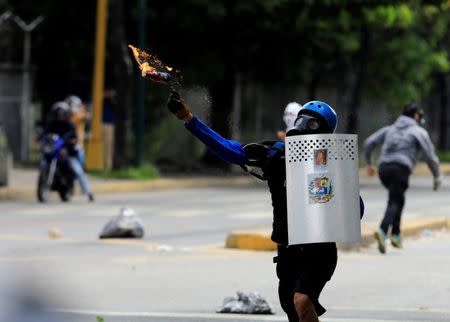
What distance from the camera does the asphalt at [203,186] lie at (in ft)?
53.3

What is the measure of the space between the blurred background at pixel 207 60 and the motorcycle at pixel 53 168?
5685 millimetres

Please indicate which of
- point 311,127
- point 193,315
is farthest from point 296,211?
point 193,315

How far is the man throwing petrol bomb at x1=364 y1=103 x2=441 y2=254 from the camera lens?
1628cm

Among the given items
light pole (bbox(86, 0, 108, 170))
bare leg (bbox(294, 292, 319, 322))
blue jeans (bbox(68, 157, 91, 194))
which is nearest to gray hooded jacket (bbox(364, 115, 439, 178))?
bare leg (bbox(294, 292, 319, 322))

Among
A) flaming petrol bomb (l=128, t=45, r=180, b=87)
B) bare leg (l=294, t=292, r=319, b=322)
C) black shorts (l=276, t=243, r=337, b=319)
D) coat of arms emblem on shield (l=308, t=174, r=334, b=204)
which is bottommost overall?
bare leg (l=294, t=292, r=319, b=322)

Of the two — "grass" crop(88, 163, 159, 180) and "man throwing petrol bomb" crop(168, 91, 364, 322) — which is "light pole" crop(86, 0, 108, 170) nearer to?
"grass" crop(88, 163, 159, 180)

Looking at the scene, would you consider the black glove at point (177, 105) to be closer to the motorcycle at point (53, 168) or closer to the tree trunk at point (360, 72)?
the motorcycle at point (53, 168)

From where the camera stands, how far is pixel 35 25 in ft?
108

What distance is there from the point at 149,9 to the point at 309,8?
347 centimetres

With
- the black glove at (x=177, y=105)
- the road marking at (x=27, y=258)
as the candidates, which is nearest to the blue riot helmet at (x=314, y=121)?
the black glove at (x=177, y=105)

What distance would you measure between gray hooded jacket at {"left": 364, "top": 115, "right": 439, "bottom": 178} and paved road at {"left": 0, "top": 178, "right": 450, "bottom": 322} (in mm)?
1009

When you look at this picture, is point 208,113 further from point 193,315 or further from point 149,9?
point 149,9

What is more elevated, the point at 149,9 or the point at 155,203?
the point at 149,9

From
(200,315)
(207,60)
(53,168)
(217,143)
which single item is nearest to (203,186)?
(207,60)
